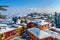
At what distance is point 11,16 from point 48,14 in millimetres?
4871

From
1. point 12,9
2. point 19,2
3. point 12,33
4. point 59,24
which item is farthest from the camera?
point 12,9

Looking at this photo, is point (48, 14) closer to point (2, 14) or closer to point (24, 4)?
point (24, 4)

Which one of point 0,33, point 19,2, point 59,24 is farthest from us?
point 19,2

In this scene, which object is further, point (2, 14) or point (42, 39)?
point (2, 14)

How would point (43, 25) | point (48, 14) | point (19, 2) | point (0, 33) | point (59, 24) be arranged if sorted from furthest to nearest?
point (48, 14) < point (19, 2) < point (59, 24) < point (43, 25) < point (0, 33)

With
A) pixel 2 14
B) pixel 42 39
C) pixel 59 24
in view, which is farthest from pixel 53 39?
pixel 2 14

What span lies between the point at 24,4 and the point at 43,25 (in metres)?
4.26

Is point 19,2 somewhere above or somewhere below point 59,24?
above

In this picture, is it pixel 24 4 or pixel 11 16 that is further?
pixel 11 16

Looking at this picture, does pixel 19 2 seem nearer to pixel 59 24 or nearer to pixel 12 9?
pixel 12 9

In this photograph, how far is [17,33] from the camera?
9.39 meters

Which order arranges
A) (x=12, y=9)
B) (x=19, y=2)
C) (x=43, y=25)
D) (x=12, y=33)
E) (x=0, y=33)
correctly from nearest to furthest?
(x=0, y=33), (x=12, y=33), (x=43, y=25), (x=19, y=2), (x=12, y=9)

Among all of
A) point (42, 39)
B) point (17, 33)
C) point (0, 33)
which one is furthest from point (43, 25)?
point (0, 33)

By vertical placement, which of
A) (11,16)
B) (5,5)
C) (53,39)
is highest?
(5,5)
